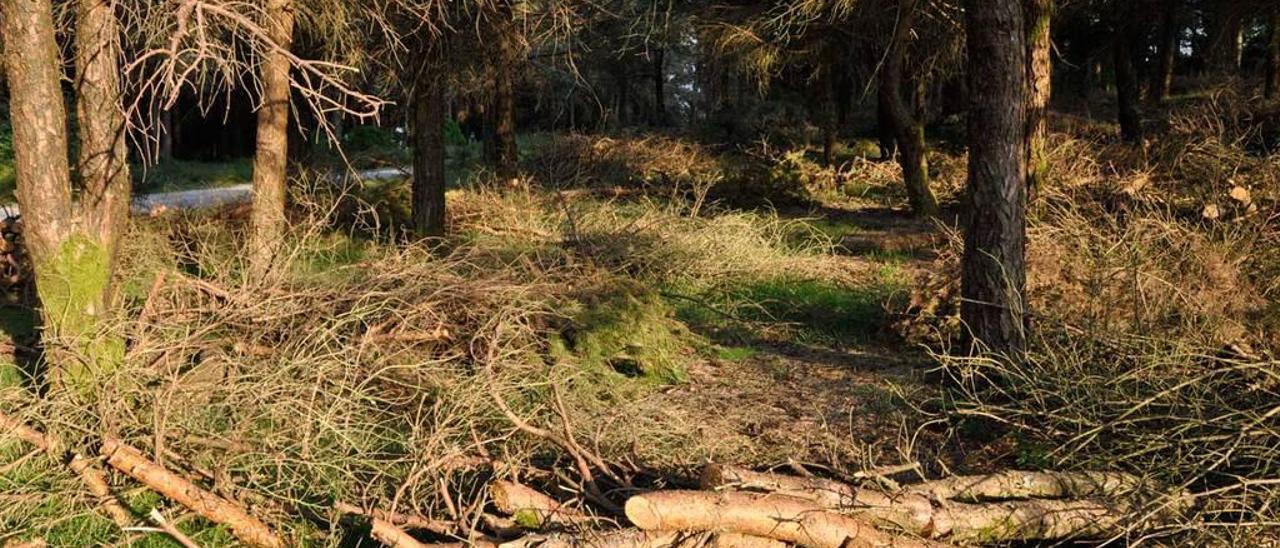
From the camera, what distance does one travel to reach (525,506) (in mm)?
4559

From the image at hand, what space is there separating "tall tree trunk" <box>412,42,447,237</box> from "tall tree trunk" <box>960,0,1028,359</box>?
5.40 meters

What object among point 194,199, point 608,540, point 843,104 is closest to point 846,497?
point 608,540

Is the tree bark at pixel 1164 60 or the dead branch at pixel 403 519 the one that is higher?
the tree bark at pixel 1164 60


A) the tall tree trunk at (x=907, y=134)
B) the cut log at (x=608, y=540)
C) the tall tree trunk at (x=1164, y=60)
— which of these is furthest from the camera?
the tall tree trunk at (x=1164, y=60)

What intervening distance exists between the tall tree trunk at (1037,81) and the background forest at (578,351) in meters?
0.05

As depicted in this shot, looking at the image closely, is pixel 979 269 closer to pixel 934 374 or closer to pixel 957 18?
pixel 934 374

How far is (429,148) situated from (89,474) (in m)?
6.32

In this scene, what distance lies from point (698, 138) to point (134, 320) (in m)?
20.5

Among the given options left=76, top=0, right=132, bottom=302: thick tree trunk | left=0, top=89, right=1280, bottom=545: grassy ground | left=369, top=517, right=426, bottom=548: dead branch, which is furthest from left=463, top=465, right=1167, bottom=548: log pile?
left=76, top=0, right=132, bottom=302: thick tree trunk

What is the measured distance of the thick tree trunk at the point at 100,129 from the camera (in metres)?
5.96

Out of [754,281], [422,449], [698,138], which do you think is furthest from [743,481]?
[698,138]

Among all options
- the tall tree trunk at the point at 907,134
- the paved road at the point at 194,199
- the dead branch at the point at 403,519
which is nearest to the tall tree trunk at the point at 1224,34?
the tall tree trunk at the point at 907,134

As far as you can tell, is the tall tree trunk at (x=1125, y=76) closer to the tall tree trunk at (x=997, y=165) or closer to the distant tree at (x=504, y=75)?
the distant tree at (x=504, y=75)

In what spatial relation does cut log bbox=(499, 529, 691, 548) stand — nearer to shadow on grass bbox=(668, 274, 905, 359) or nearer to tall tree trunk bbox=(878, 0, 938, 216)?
shadow on grass bbox=(668, 274, 905, 359)
